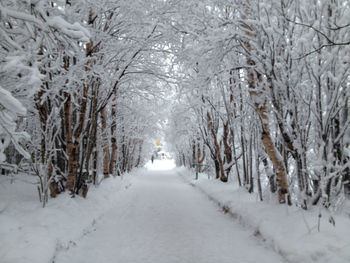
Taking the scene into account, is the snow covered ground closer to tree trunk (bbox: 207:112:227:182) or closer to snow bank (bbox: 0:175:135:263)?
snow bank (bbox: 0:175:135:263)

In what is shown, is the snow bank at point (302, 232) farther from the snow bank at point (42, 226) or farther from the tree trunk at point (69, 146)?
the tree trunk at point (69, 146)

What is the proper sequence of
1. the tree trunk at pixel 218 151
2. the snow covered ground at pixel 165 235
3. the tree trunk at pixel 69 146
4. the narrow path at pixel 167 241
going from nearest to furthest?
the snow covered ground at pixel 165 235, the narrow path at pixel 167 241, the tree trunk at pixel 69 146, the tree trunk at pixel 218 151

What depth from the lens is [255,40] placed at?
4988 millimetres

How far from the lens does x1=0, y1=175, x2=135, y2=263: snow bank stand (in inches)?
122

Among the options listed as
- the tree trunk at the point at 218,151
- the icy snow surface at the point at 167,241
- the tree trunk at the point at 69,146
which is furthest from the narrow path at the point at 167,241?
the tree trunk at the point at 218,151

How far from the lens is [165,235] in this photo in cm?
474

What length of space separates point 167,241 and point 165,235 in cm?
35

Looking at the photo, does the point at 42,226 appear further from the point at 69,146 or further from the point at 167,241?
the point at 69,146

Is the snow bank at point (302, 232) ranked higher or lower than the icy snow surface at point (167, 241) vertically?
higher

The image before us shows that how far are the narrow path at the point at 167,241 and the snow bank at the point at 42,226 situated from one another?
22 cm

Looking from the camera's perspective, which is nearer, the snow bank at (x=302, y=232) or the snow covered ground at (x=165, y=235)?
the snow bank at (x=302, y=232)

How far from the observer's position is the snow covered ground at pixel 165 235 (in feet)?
10.8

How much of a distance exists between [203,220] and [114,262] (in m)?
2.98

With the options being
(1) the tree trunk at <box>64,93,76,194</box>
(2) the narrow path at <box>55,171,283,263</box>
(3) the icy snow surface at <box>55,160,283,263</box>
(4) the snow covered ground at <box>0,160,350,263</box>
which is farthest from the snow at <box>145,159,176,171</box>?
(4) the snow covered ground at <box>0,160,350,263</box>
